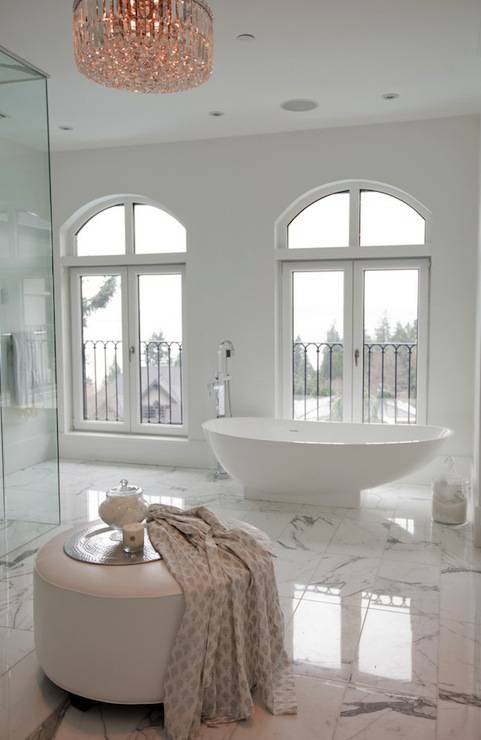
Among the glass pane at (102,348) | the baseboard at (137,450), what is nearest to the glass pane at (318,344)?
the baseboard at (137,450)

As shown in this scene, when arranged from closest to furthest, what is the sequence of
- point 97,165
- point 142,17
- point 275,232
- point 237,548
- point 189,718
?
point 189,718 < point 142,17 < point 237,548 < point 275,232 < point 97,165

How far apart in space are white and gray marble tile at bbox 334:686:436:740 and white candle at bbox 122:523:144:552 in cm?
95

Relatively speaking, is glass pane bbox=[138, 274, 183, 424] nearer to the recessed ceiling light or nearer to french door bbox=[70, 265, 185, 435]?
french door bbox=[70, 265, 185, 435]

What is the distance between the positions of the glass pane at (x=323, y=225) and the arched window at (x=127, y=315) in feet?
3.34

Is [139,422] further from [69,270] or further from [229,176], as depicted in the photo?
[229,176]

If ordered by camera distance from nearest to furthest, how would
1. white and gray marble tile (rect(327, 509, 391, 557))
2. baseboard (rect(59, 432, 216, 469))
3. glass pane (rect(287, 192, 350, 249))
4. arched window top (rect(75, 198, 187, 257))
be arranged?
white and gray marble tile (rect(327, 509, 391, 557)) < glass pane (rect(287, 192, 350, 249)) < baseboard (rect(59, 432, 216, 469)) < arched window top (rect(75, 198, 187, 257))

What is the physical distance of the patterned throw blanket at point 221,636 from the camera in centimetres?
226

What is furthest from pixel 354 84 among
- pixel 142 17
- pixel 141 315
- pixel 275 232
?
pixel 141 315

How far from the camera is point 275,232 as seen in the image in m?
5.56

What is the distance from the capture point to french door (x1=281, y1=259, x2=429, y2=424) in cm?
537

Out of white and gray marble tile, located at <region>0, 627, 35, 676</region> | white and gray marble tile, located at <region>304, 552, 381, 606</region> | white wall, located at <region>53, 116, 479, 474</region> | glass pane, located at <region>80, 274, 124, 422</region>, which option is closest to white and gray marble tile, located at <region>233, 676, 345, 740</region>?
white and gray marble tile, located at <region>304, 552, 381, 606</region>

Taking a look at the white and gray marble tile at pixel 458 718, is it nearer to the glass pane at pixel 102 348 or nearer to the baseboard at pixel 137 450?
the baseboard at pixel 137 450

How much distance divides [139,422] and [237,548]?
379 centimetres

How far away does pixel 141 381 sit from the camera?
20.4 ft
